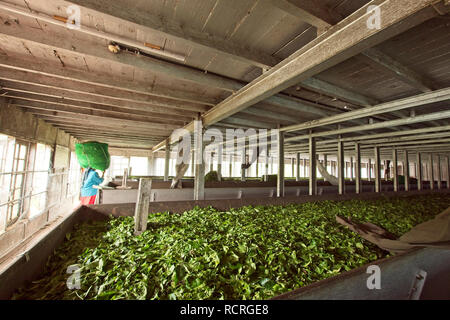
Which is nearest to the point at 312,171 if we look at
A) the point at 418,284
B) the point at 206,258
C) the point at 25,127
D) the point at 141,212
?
the point at 418,284

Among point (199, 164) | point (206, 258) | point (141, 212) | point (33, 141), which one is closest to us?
point (206, 258)

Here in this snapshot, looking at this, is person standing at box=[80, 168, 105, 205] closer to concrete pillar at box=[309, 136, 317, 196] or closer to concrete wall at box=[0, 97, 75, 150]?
concrete wall at box=[0, 97, 75, 150]

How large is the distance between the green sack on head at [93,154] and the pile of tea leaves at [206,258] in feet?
6.95

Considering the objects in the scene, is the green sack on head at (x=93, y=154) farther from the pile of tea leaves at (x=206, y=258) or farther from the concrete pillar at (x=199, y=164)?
the concrete pillar at (x=199, y=164)

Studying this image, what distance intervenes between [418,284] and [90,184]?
21.3 feet

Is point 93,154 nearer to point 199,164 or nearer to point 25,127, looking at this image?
point 199,164

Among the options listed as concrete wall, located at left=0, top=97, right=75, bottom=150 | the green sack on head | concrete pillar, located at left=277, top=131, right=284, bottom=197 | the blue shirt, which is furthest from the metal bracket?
concrete wall, located at left=0, top=97, right=75, bottom=150

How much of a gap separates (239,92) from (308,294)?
314 cm

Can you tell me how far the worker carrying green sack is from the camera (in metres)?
4.39

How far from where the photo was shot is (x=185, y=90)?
3.86 metres

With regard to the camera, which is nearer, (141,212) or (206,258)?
(206,258)

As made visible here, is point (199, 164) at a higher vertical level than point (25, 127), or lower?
lower

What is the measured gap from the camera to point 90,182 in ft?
16.4
